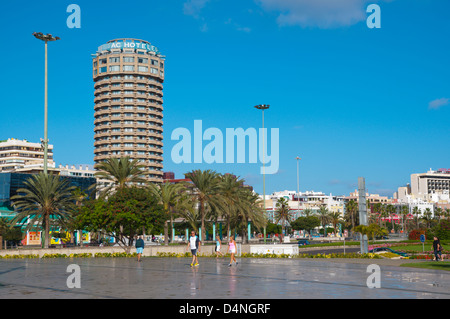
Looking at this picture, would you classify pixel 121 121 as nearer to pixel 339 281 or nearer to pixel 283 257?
pixel 283 257

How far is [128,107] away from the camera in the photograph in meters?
135

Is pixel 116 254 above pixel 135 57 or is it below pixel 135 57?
below

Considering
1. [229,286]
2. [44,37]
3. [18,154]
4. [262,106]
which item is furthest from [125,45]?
[229,286]

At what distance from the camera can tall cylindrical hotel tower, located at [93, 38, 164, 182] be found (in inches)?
5241

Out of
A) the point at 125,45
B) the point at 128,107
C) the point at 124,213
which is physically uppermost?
the point at 125,45

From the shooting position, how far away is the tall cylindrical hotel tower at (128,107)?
133m

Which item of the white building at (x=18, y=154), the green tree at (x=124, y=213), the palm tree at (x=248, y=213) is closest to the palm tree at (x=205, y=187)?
the palm tree at (x=248, y=213)

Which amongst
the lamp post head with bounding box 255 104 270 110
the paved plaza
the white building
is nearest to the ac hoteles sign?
the white building

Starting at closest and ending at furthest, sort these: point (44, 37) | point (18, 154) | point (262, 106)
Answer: point (44, 37) < point (262, 106) < point (18, 154)

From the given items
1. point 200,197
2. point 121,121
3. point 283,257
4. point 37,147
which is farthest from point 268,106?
point 37,147

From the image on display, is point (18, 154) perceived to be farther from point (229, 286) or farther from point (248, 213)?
point (229, 286)

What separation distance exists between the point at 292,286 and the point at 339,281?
8.14 ft

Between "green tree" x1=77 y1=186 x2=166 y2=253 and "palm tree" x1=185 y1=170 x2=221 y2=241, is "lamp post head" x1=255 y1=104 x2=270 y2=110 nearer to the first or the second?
"palm tree" x1=185 y1=170 x2=221 y2=241
